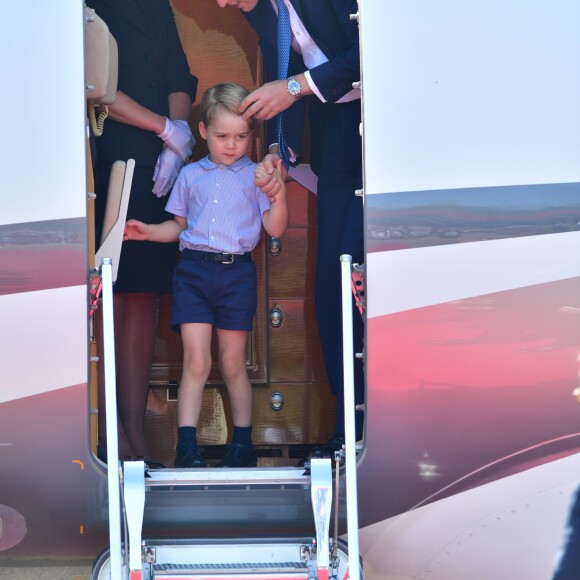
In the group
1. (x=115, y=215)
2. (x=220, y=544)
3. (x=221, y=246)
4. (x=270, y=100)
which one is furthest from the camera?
(x=221, y=246)

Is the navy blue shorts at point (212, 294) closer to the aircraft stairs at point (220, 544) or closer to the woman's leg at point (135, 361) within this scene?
the woman's leg at point (135, 361)

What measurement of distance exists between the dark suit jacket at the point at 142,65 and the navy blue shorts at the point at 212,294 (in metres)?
0.50

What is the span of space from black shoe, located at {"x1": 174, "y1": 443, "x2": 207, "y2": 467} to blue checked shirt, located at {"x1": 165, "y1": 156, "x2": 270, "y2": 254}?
73 centimetres

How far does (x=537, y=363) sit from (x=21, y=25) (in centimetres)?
182

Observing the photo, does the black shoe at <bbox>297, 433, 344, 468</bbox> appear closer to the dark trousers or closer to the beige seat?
the dark trousers

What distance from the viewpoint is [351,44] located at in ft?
11.6

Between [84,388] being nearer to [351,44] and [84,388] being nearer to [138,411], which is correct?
[138,411]

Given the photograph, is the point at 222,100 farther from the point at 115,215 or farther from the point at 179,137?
the point at 115,215

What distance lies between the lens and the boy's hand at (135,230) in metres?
3.60

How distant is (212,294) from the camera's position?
12.0ft

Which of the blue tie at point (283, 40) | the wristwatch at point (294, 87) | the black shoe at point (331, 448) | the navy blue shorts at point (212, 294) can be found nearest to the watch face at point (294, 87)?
the wristwatch at point (294, 87)

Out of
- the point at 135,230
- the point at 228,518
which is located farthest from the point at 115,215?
the point at 228,518

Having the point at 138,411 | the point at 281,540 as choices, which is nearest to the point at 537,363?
the point at 281,540

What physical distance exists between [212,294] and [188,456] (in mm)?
600
